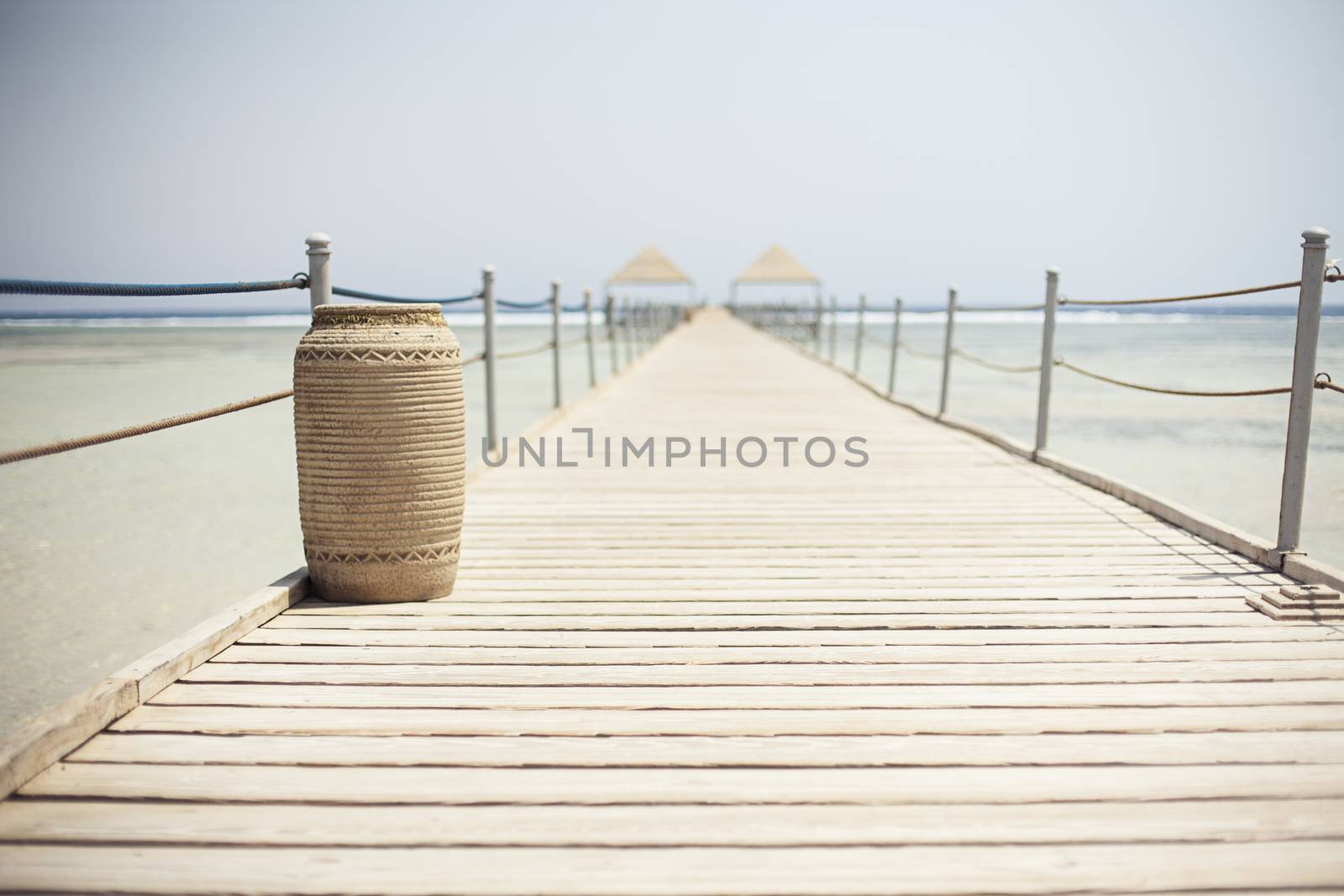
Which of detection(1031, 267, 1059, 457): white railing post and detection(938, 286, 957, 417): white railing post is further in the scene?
detection(938, 286, 957, 417): white railing post

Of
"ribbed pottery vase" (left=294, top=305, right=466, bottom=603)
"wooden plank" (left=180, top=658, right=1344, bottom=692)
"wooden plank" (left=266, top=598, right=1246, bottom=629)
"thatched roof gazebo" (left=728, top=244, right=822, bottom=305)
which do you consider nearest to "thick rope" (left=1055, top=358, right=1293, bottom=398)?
"wooden plank" (left=266, top=598, right=1246, bottom=629)

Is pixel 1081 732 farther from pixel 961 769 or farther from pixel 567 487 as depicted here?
pixel 567 487

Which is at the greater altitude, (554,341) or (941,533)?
(554,341)

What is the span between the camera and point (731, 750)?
1710 millimetres

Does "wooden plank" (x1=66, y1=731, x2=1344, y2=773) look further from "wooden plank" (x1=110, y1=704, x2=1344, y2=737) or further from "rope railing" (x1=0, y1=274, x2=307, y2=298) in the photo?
"rope railing" (x1=0, y1=274, x2=307, y2=298)

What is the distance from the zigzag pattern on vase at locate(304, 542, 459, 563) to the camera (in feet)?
8.09

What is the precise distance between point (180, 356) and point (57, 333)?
17853 mm

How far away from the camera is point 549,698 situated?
6.35 feet

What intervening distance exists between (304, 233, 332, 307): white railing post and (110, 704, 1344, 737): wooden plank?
141cm

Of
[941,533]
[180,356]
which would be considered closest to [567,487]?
[941,533]

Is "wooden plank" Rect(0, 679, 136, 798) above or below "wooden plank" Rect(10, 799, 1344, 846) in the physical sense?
above

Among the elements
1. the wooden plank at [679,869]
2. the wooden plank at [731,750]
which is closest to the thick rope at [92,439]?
the wooden plank at [731,750]

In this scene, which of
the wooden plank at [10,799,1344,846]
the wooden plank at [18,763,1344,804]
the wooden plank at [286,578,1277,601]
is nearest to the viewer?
the wooden plank at [10,799,1344,846]

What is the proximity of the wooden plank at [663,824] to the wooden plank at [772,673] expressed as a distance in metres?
0.49
